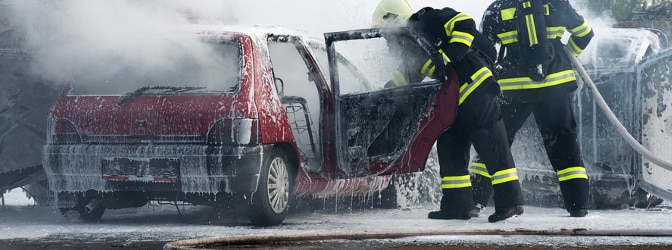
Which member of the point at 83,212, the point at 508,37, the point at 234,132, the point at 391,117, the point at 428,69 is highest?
the point at 508,37

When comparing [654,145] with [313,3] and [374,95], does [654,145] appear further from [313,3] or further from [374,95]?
[313,3]

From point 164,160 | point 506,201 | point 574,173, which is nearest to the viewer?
point 164,160

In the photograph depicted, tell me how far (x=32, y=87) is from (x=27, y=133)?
0.40 m

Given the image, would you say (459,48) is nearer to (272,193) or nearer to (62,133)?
(272,193)

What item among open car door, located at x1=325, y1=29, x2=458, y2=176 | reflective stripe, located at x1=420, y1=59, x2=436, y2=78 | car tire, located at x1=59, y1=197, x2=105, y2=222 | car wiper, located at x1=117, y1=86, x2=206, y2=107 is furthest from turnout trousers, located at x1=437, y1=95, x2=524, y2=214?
car tire, located at x1=59, y1=197, x2=105, y2=222

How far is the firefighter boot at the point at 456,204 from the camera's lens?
9352 mm

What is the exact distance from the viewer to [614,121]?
9.65 metres

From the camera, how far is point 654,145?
978 centimetres

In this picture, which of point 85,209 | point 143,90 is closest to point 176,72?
point 143,90

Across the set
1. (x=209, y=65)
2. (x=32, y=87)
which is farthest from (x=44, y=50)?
(x=209, y=65)

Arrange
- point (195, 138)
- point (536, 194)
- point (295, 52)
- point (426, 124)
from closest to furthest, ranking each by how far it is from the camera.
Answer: point (195, 138) → point (426, 124) → point (295, 52) → point (536, 194)

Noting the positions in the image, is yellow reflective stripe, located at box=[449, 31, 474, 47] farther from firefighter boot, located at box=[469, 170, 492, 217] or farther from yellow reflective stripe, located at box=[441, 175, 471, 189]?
firefighter boot, located at box=[469, 170, 492, 217]

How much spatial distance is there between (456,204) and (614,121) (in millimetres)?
1447

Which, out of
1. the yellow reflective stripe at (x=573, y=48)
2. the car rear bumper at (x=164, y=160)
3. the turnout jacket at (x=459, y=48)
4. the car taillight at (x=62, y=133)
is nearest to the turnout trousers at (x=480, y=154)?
the turnout jacket at (x=459, y=48)
